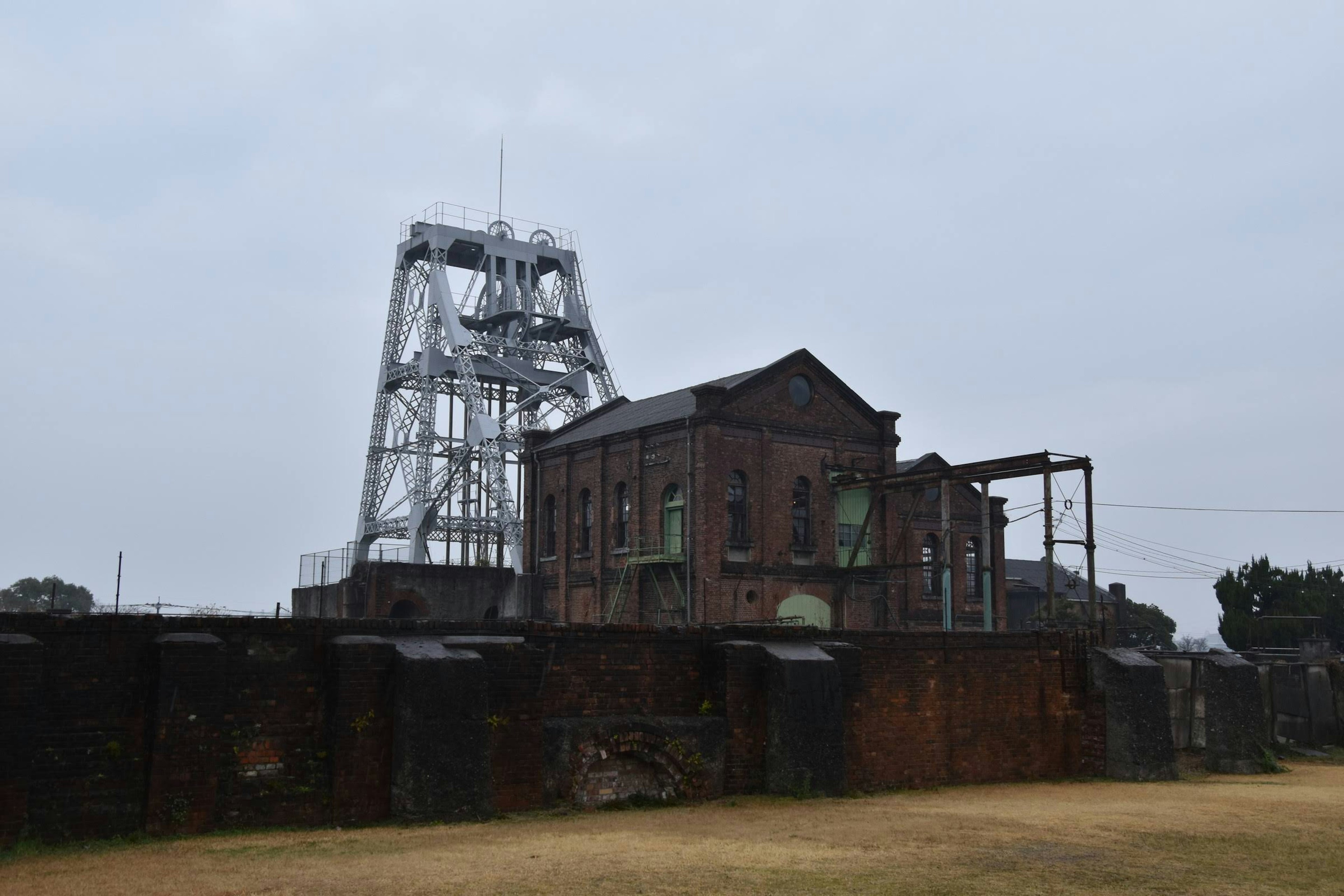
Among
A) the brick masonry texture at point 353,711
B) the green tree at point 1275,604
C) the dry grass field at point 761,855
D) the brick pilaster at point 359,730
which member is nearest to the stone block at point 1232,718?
the brick masonry texture at point 353,711

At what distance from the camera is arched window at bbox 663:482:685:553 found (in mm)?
30406

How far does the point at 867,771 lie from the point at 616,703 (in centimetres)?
342

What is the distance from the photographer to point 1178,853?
999cm

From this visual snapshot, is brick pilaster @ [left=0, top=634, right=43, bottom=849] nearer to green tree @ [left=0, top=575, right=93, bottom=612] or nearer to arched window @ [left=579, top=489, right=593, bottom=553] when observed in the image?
arched window @ [left=579, top=489, right=593, bottom=553]

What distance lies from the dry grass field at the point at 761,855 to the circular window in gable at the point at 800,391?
62.6 feet

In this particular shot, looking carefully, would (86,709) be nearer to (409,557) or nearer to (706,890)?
(706,890)

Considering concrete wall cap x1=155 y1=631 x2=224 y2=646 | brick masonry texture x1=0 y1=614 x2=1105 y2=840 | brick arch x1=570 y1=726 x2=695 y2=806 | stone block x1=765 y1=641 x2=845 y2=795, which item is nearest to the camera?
brick masonry texture x1=0 y1=614 x2=1105 y2=840

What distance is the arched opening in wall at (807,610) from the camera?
30.6 meters

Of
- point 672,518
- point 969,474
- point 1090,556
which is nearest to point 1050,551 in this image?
point 1090,556

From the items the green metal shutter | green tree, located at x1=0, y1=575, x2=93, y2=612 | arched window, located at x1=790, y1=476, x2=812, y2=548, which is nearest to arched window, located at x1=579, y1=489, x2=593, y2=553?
arched window, located at x1=790, y1=476, x2=812, y2=548

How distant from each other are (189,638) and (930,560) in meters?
30.0

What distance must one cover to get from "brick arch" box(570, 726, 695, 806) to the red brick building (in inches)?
636

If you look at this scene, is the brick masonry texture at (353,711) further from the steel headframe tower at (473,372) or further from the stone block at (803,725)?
the steel headframe tower at (473,372)

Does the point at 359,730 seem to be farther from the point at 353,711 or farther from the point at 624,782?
the point at 624,782
